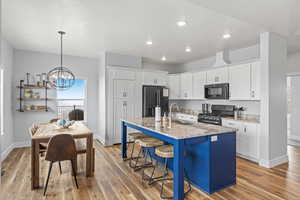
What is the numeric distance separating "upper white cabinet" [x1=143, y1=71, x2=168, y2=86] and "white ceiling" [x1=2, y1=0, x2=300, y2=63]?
3.39 feet

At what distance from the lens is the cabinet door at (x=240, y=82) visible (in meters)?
4.16

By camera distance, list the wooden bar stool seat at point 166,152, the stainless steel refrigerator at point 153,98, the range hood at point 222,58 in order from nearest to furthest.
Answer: the wooden bar stool seat at point 166,152
the range hood at point 222,58
the stainless steel refrigerator at point 153,98

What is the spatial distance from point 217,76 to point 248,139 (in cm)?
182

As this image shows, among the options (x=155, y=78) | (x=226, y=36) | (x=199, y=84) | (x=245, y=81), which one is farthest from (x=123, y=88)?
(x=245, y=81)

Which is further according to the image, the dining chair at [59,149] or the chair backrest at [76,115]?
the chair backrest at [76,115]

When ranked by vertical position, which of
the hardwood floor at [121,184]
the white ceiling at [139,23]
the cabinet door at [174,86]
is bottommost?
the hardwood floor at [121,184]

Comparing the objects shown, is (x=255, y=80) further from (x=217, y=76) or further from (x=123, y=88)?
(x=123, y=88)

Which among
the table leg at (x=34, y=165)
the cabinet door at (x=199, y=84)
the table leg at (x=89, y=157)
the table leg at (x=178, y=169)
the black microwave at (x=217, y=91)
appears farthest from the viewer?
the cabinet door at (x=199, y=84)

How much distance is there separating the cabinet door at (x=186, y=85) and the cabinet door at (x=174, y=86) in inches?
5.4

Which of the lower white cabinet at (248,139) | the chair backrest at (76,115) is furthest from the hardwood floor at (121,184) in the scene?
the chair backrest at (76,115)

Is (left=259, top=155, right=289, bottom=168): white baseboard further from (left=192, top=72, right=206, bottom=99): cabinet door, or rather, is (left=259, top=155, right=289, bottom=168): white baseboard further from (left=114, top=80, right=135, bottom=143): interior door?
(left=114, top=80, right=135, bottom=143): interior door

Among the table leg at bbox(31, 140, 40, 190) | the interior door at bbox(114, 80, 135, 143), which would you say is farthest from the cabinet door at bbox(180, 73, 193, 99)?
the table leg at bbox(31, 140, 40, 190)

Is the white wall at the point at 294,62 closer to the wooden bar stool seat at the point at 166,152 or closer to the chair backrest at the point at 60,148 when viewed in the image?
the wooden bar stool seat at the point at 166,152

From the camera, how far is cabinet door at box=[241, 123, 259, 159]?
3.78 metres
